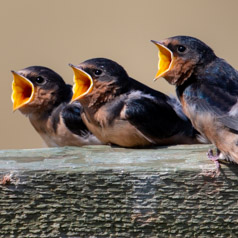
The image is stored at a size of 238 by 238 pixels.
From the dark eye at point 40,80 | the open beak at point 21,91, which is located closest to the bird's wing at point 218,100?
the open beak at point 21,91

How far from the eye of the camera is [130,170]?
1651mm

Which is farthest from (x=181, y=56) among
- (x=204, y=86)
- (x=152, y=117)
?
(x=152, y=117)

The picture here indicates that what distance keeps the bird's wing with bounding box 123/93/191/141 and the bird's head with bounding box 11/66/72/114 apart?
0.51 m

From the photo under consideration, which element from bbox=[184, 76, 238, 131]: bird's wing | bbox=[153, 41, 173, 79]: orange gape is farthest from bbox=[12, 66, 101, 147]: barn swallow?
bbox=[184, 76, 238, 131]: bird's wing

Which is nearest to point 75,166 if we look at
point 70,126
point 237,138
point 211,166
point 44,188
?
point 44,188

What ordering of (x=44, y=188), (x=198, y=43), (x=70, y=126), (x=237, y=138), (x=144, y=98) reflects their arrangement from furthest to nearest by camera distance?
(x=70, y=126) → (x=144, y=98) → (x=198, y=43) → (x=237, y=138) → (x=44, y=188)

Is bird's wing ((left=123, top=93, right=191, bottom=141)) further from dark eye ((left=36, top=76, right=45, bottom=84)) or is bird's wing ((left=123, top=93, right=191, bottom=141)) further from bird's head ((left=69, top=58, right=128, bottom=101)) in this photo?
dark eye ((left=36, top=76, right=45, bottom=84))

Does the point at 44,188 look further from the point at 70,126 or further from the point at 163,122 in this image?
the point at 70,126

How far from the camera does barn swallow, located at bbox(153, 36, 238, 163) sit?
2.16 meters

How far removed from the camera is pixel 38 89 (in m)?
2.99

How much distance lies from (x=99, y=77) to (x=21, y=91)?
19.0 inches

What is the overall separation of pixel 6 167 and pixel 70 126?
1.24 meters

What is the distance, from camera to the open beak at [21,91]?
2.71 meters

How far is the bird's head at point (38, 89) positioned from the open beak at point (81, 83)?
0.31m
